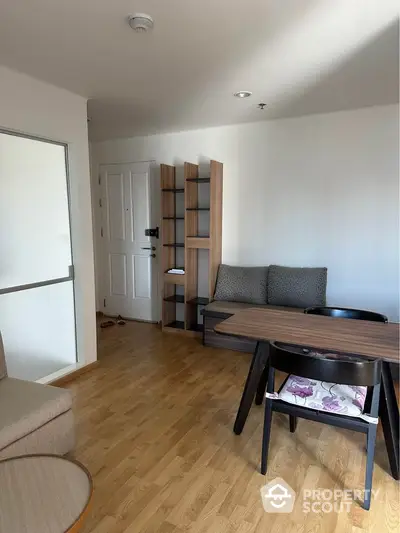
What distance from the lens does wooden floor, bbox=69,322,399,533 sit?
1.77 m

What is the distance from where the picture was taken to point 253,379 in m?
2.39

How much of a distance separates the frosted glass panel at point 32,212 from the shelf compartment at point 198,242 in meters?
1.48

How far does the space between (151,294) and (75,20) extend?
11.4ft

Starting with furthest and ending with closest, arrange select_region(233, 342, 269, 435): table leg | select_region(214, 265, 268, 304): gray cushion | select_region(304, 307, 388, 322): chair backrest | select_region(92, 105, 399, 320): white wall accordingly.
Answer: select_region(214, 265, 268, 304): gray cushion < select_region(92, 105, 399, 320): white wall < select_region(304, 307, 388, 322): chair backrest < select_region(233, 342, 269, 435): table leg

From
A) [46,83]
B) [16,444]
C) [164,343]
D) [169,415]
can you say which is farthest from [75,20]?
[164,343]

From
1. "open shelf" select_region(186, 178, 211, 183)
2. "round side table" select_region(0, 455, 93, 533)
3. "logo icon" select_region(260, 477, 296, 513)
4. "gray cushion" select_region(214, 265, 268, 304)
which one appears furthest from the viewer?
"open shelf" select_region(186, 178, 211, 183)

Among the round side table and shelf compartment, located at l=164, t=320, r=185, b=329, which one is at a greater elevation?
the round side table

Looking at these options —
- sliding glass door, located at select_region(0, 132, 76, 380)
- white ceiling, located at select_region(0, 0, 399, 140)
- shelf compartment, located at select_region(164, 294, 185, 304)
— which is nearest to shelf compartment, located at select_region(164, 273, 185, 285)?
shelf compartment, located at select_region(164, 294, 185, 304)

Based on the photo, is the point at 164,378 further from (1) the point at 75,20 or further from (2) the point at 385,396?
(1) the point at 75,20

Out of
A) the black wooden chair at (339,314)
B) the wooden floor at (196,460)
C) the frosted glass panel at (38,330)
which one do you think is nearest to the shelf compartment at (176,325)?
the wooden floor at (196,460)

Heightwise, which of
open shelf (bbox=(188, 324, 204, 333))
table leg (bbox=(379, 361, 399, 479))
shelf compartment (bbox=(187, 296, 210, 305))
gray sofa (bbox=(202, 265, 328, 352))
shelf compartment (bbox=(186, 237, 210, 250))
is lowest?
open shelf (bbox=(188, 324, 204, 333))

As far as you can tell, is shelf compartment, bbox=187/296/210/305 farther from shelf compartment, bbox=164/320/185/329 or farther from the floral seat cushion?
the floral seat cushion

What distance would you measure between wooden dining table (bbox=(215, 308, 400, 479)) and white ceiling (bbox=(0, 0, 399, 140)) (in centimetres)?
170

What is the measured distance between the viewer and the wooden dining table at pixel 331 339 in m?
1.94
